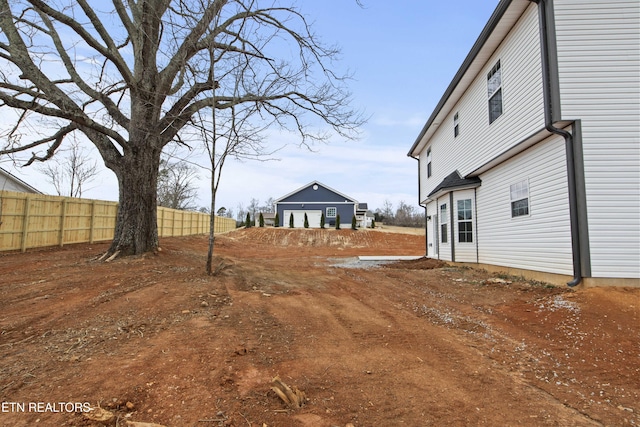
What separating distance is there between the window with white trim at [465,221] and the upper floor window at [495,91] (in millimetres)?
2955

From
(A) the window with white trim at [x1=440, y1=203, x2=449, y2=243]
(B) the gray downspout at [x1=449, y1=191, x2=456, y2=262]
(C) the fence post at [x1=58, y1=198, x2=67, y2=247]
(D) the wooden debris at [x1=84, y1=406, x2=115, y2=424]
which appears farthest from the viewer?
(A) the window with white trim at [x1=440, y1=203, x2=449, y2=243]

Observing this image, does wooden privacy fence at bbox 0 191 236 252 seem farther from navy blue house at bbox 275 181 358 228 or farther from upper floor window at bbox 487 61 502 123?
navy blue house at bbox 275 181 358 228

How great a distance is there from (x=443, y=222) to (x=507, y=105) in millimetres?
5264

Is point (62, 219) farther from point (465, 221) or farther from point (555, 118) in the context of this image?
point (555, 118)

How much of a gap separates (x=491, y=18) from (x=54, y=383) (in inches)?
395

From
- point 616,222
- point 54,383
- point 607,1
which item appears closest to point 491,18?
point 607,1

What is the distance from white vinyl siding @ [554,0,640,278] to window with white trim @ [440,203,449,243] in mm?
6112

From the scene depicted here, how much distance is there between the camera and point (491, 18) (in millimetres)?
7652

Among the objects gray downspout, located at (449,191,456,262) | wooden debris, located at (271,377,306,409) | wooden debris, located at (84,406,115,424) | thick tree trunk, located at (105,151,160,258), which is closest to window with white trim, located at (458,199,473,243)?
gray downspout, located at (449,191,456,262)

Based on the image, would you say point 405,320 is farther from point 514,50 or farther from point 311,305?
point 514,50

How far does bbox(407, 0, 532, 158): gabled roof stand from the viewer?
23.5 feet

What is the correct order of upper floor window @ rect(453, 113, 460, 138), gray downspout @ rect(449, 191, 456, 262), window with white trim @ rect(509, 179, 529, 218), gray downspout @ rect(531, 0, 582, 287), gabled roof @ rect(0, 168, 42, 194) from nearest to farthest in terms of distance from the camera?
gray downspout @ rect(531, 0, 582, 287), window with white trim @ rect(509, 179, 529, 218), gray downspout @ rect(449, 191, 456, 262), upper floor window @ rect(453, 113, 460, 138), gabled roof @ rect(0, 168, 42, 194)

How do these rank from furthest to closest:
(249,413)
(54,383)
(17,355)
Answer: (17,355)
(54,383)
(249,413)

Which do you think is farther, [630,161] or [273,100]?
[273,100]
